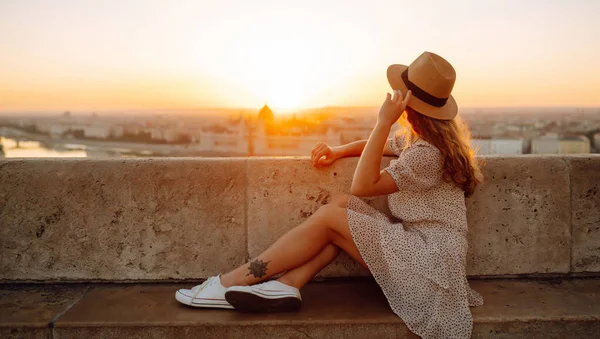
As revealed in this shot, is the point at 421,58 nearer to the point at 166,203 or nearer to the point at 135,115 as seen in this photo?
the point at 166,203

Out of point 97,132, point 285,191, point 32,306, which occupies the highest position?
point 285,191

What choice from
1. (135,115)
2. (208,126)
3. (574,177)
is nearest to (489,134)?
(208,126)

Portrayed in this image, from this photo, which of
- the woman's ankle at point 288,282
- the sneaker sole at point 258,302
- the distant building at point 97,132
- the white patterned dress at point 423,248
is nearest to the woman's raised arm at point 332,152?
the white patterned dress at point 423,248

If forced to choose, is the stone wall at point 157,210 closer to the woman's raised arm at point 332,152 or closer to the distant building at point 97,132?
the woman's raised arm at point 332,152

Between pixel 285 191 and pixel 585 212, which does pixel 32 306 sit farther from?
pixel 585 212

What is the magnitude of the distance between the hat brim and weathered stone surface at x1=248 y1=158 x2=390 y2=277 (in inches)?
27.0

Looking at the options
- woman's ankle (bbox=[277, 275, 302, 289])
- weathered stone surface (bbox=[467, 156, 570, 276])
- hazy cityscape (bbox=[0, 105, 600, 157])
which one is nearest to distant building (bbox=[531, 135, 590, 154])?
hazy cityscape (bbox=[0, 105, 600, 157])

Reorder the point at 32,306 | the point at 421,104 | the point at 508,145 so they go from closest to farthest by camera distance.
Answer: the point at 421,104 → the point at 32,306 → the point at 508,145

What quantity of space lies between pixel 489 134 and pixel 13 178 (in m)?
61.4

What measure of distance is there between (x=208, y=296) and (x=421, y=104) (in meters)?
1.60

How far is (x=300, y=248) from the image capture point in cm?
304

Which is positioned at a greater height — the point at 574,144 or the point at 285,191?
the point at 285,191

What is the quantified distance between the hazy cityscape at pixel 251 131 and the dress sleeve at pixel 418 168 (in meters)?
29.9

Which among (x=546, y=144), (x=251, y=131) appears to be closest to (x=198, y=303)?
(x=251, y=131)
